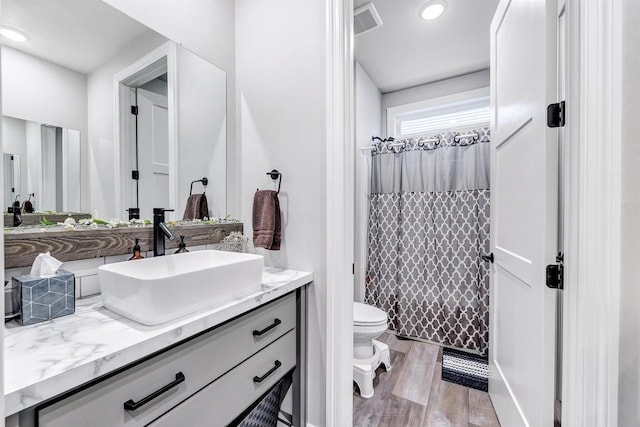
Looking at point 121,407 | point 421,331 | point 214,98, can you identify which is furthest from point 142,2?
point 421,331

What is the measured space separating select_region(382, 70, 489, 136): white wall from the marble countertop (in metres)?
3.03

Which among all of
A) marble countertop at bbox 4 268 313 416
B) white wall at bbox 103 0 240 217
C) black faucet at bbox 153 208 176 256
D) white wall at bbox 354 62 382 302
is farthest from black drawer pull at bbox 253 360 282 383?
white wall at bbox 354 62 382 302

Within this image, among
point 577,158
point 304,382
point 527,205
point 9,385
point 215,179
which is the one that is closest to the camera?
point 9,385

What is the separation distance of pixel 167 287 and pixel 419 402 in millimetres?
1622

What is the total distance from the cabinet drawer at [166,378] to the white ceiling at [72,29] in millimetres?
1092

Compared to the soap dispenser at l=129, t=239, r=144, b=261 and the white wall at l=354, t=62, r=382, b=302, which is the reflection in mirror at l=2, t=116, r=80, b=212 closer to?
the soap dispenser at l=129, t=239, r=144, b=261

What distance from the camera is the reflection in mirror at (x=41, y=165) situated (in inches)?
36.0

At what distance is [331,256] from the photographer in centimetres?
129

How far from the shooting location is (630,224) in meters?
0.84

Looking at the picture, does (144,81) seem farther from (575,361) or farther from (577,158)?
(575,361)

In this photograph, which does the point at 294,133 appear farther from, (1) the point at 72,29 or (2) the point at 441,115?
(2) the point at 441,115

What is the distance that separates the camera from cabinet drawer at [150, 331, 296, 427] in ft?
2.66

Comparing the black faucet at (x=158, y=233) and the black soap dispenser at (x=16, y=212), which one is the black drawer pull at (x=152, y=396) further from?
the black soap dispenser at (x=16, y=212)

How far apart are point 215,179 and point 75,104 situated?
63 centimetres
